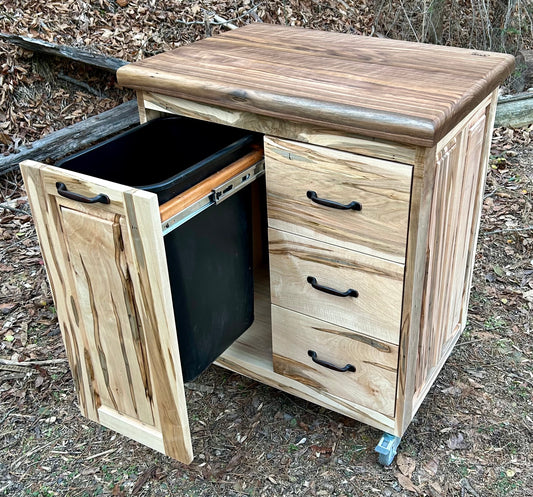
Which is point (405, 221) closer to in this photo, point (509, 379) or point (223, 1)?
point (509, 379)

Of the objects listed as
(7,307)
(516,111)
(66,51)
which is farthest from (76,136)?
(516,111)

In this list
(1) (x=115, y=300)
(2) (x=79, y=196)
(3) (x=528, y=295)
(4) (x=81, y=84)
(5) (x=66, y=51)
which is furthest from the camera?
(4) (x=81, y=84)

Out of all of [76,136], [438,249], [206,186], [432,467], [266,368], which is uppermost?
[206,186]

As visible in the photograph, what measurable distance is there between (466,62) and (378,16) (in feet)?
11.4

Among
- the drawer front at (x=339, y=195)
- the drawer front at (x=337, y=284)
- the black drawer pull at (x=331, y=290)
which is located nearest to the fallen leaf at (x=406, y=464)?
the drawer front at (x=337, y=284)

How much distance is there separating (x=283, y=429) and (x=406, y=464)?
426 millimetres

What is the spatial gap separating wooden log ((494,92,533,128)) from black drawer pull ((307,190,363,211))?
9.17 ft

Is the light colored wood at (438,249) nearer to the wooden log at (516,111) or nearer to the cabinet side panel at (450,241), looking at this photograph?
the cabinet side panel at (450,241)

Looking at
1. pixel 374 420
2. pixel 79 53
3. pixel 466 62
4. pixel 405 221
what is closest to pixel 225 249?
pixel 405 221

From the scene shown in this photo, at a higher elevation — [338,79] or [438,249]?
[338,79]

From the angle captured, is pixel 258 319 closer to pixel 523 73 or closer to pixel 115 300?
pixel 115 300

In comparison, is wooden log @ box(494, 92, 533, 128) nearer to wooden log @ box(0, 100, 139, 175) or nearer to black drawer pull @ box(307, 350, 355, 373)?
wooden log @ box(0, 100, 139, 175)

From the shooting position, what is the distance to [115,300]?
5.20 feet

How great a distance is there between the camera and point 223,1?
4512 millimetres
